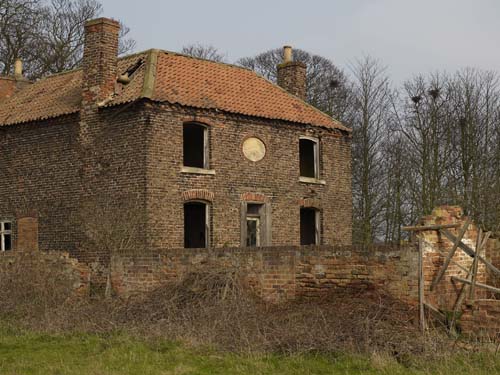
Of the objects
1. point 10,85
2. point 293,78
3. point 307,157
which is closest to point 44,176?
point 10,85

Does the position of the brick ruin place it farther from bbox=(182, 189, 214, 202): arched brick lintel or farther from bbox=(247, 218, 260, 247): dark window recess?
bbox=(247, 218, 260, 247): dark window recess

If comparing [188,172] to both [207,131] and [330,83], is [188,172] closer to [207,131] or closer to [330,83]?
[207,131]

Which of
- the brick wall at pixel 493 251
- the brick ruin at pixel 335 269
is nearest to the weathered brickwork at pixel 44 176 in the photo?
the brick ruin at pixel 335 269

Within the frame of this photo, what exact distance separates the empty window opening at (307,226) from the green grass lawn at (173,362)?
45.5ft

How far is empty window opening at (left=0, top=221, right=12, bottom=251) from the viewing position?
80.6 feet

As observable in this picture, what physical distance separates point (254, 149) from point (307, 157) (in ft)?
9.84

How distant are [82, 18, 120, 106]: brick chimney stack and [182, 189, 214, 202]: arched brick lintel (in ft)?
11.7

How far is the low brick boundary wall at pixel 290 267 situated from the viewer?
539 inches

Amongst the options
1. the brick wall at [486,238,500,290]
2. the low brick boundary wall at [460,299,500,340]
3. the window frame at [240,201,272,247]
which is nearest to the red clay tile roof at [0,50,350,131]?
the window frame at [240,201,272,247]

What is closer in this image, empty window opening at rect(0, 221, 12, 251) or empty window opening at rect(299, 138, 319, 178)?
empty window opening at rect(0, 221, 12, 251)

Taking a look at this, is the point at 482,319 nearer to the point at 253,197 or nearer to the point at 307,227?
the point at 253,197

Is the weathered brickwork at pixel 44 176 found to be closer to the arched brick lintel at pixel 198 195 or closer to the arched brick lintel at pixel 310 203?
the arched brick lintel at pixel 198 195

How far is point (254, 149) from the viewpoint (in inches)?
929

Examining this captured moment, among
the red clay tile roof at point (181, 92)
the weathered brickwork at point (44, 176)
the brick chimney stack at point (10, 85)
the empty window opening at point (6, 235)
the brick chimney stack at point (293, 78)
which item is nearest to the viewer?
the red clay tile roof at point (181, 92)
